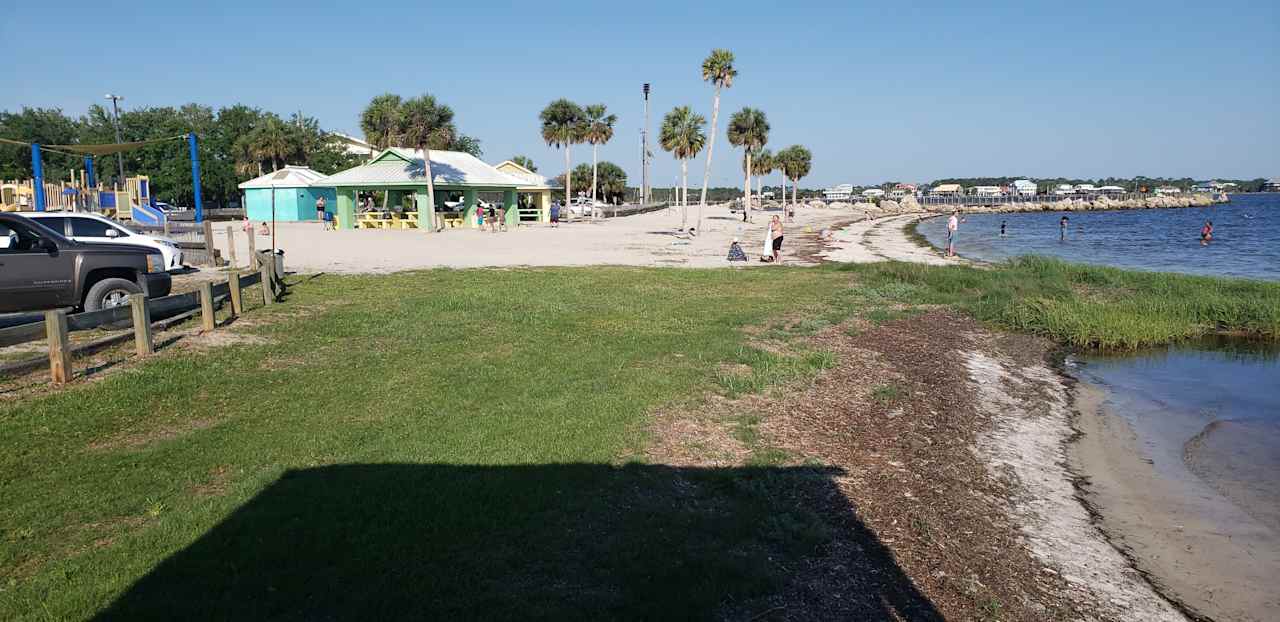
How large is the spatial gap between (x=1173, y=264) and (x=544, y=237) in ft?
94.8

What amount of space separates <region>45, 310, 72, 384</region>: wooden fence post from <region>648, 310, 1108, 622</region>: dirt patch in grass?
610 centimetres

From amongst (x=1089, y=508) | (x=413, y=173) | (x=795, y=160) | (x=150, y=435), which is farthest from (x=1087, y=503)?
(x=795, y=160)

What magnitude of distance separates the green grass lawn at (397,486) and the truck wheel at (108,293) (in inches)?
81.8

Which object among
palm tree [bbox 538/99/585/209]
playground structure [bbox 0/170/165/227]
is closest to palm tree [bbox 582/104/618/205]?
palm tree [bbox 538/99/585/209]

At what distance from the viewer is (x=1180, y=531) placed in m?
6.54

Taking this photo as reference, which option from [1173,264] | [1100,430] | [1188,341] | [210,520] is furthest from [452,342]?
[1173,264]

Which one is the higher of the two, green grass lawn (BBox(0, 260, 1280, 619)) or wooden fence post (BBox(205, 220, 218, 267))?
wooden fence post (BBox(205, 220, 218, 267))

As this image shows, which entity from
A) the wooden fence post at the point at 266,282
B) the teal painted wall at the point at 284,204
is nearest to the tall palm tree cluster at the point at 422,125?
the teal painted wall at the point at 284,204

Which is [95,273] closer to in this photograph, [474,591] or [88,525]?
[88,525]

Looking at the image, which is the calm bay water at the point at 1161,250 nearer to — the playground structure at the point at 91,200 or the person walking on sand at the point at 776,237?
the person walking on sand at the point at 776,237

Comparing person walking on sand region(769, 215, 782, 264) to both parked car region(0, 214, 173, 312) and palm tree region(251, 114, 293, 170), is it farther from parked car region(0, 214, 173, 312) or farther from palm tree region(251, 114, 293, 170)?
palm tree region(251, 114, 293, 170)

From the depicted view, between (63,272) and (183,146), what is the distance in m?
60.2

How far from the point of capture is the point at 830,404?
859 cm

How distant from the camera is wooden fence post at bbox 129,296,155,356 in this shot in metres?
8.98
